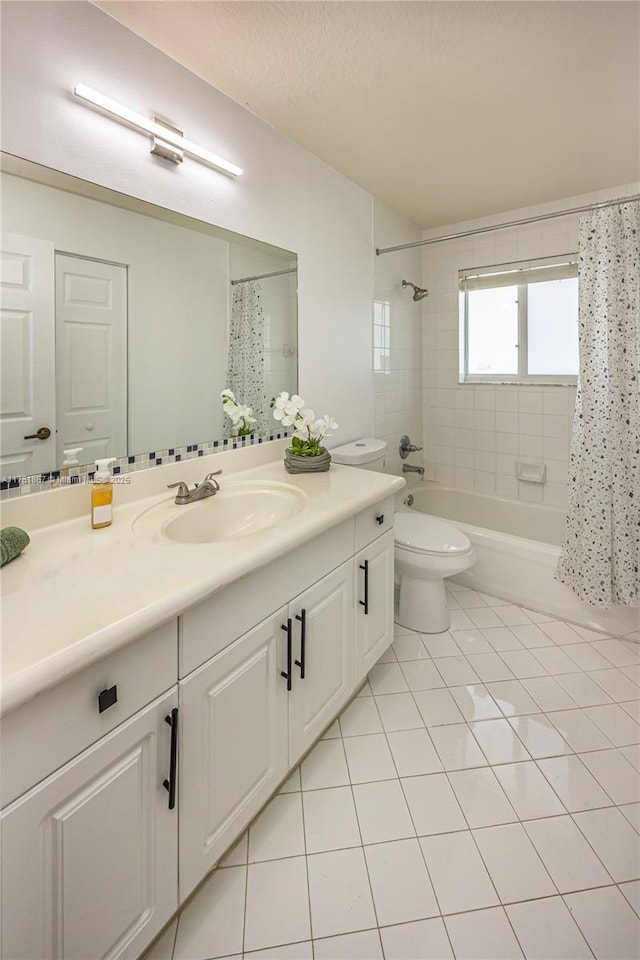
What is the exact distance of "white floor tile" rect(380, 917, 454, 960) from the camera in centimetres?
98

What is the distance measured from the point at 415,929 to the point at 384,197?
306cm

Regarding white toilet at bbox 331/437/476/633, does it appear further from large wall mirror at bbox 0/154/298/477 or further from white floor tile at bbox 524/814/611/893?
white floor tile at bbox 524/814/611/893

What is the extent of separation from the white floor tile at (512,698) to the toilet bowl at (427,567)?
1.38 ft

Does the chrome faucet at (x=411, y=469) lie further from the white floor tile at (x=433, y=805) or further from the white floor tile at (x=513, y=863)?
the white floor tile at (x=513, y=863)

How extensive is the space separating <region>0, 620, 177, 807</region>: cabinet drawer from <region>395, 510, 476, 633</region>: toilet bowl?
1.46 meters

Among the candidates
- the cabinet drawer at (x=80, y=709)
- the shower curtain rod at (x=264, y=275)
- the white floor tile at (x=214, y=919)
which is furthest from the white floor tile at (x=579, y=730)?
the shower curtain rod at (x=264, y=275)

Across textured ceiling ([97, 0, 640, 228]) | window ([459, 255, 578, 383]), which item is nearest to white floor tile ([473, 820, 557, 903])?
textured ceiling ([97, 0, 640, 228])

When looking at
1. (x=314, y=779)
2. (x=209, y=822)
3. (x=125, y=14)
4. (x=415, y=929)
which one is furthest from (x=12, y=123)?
(x=415, y=929)

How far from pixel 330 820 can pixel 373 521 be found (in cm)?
90

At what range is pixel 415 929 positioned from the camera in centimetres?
103

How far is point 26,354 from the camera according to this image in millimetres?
1122

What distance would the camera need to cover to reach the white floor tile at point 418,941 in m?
0.98

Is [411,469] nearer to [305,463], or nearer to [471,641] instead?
[471,641]

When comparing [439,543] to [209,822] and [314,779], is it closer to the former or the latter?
[314,779]
